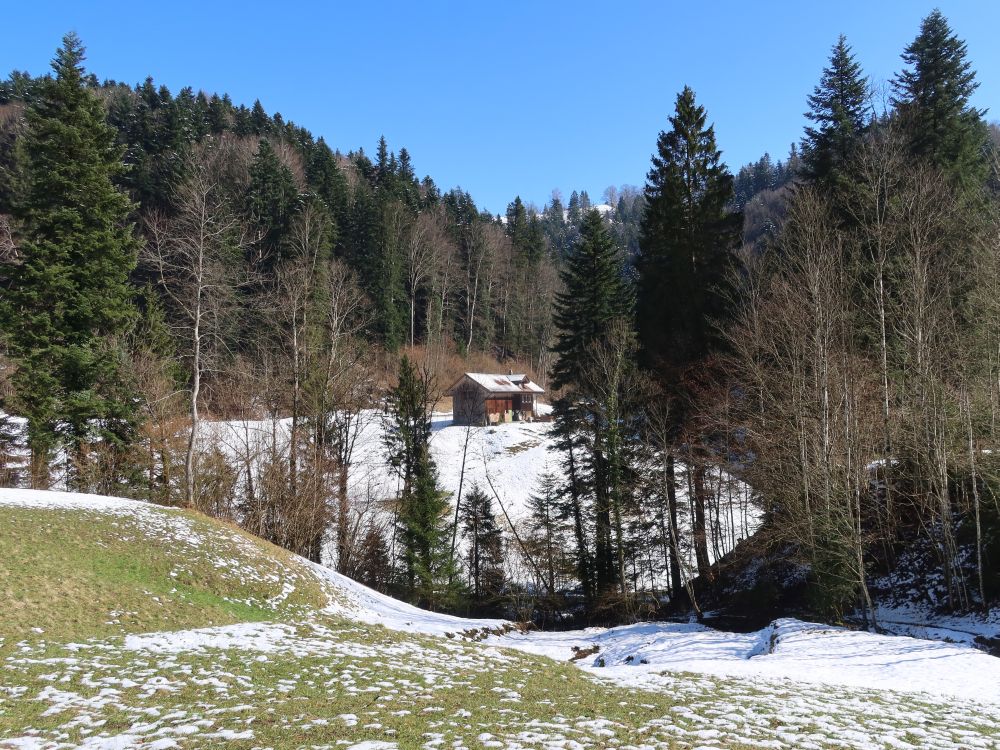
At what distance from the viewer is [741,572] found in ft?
80.4

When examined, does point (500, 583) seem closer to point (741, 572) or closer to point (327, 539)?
point (327, 539)

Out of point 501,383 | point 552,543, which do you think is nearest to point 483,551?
point 552,543

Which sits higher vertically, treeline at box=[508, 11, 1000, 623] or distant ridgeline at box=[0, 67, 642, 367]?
distant ridgeline at box=[0, 67, 642, 367]

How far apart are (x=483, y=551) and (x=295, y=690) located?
79.6 feet

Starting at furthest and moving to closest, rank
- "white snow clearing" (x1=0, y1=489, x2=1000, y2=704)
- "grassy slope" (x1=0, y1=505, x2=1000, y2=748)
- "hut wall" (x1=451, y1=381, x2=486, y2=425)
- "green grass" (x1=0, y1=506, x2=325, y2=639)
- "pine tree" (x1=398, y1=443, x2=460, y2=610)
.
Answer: "hut wall" (x1=451, y1=381, x2=486, y2=425)
"pine tree" (x1=398, y1=443, x2=460, y2=610)
"green grass" (x1=0, y1=506, x2=325, y2=639)
"white snow clearing" (x1=0, y1=489, x2=1000, y2=704)
"grassy slope" (x1=0, y1=505, x2=1000, y2=748)

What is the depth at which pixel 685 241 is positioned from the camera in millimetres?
25234

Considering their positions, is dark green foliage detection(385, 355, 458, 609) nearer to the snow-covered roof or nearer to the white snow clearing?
the white snow clearing

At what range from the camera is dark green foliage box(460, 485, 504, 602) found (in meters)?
30.0

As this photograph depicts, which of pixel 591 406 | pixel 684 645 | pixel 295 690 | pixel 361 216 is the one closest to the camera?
pixel 295 690

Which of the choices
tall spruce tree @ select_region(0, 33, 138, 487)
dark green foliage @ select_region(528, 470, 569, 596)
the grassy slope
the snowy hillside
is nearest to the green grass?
the grassy slope

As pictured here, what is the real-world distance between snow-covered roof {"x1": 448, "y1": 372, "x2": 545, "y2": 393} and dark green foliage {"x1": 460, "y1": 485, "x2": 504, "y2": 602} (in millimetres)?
23289

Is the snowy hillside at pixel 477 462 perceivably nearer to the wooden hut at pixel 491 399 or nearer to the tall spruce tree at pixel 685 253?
the wooden hut at pixel 491 399

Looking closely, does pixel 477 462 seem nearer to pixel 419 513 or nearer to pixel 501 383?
pixel 501 383

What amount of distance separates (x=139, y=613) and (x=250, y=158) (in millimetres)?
63060
